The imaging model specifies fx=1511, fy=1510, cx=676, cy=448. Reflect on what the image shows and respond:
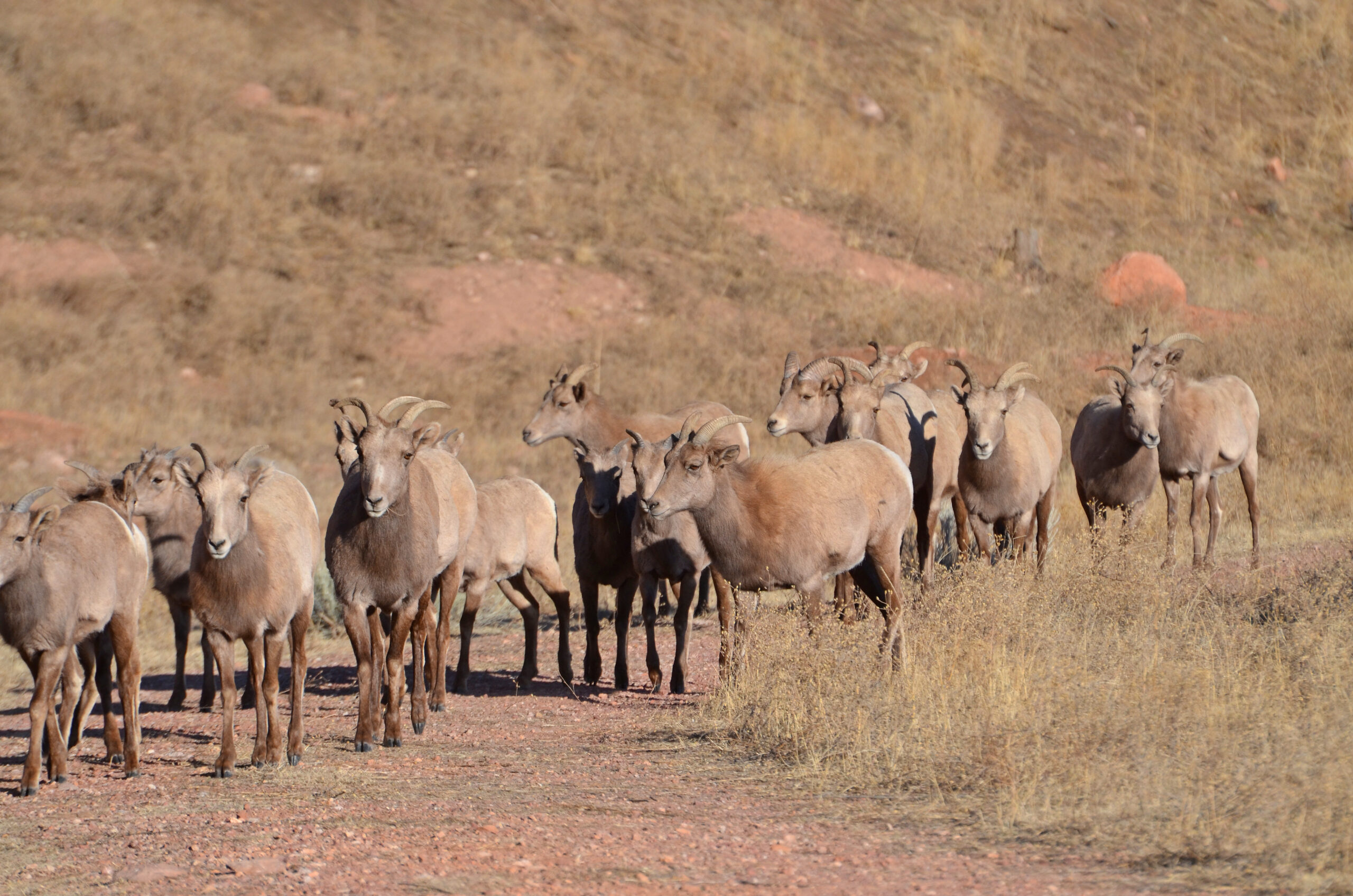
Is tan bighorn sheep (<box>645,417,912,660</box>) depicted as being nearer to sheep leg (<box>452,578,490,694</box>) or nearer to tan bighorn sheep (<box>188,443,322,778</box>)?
tan bighorn sheep (<box>188,443,322,778</box>)

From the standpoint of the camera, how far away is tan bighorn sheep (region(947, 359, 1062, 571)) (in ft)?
41.2

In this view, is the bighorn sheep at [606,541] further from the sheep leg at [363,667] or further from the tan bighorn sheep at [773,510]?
the sheep leg at [363,667]

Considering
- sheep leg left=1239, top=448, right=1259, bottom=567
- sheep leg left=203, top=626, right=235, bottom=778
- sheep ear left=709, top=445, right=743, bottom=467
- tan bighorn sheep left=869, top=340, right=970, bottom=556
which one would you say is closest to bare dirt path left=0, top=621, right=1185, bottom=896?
sheep leg left=203, top=626, right=235, bottom=778

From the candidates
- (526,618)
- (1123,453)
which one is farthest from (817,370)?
(526,618)

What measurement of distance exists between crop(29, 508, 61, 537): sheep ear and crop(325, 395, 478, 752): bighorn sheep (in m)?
1.54

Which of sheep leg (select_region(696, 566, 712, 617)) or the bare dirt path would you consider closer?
the bare dirt path

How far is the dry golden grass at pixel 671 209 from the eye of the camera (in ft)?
68.7

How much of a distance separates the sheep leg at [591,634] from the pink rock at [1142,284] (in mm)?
18353

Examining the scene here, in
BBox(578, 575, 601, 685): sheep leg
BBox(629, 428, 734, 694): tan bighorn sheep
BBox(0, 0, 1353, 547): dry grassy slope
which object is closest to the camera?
BBox(629, 428, 734, 694): tan bighorn sheep

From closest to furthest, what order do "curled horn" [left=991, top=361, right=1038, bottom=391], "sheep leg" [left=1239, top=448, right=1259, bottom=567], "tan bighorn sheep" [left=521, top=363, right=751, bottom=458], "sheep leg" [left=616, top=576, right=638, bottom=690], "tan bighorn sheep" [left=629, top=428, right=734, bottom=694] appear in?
"tan bighorn sheep" [left=629, top=428, right=734, bottom=694] → "sheep leg" [left=616, top=576, right=638, bottom=690] → "curled horn" [left=991, top=361, right=1038, bottom=391] → "tan bighorn sheep" [left=521, top=363, right=751, bottom=458] → "sheep leg" [left=1239, top=448, right=1259, bottom=567]

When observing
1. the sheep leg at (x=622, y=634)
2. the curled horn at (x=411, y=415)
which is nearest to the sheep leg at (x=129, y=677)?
the curled horn at (x=411, y=415)

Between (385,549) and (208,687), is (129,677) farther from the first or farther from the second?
(208,687)

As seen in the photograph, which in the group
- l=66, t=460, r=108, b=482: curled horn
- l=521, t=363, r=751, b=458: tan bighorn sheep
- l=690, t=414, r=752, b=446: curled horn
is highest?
l=521, t=363, r=751, b=458: tan bighorn sheep

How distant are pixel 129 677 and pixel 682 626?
147 inches
